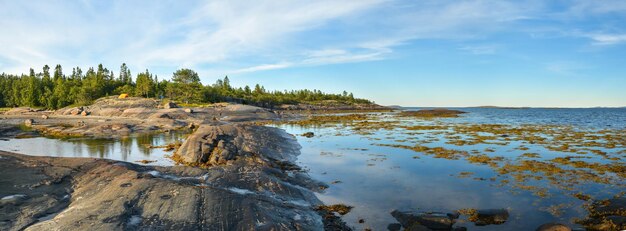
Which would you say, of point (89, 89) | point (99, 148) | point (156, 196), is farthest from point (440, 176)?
point (89, 89)

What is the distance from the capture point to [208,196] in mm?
13695

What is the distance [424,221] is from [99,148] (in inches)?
1285

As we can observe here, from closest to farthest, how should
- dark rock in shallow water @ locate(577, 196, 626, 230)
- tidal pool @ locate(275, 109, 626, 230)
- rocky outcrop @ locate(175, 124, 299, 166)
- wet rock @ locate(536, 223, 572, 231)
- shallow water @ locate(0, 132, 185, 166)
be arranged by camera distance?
wet rock @ locate(536, 223, 572, 231) < dark rock in shallow water @ locate(577, 196, 626, 230) < tidal pool @ locate(275, 109, 626, 230) < rocky outcrop @ locate(175, 124, 299, 166) < shallow water @ locate(0, 132, 185, 166)

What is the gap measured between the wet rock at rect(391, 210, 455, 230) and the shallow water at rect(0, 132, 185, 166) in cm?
1885

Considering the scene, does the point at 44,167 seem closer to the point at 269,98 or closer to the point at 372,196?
the point at 372,196

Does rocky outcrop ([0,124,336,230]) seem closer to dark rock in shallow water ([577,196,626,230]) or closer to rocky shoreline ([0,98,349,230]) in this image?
rocky shoreline ([0,98,349,230])

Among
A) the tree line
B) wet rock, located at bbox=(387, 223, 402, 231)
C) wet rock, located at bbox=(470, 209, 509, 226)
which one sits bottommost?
wet rock, located at bbox=(387, 223, 402, 231)

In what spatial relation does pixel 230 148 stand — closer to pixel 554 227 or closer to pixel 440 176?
pixel 440 176

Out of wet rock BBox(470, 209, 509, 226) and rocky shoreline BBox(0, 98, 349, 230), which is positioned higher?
rocky shoreline BBox(0, 98, 349, 230)

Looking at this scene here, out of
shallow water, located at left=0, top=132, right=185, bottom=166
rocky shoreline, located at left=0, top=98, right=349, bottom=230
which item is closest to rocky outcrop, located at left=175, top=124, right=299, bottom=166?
rocky shoreline, located at left=0, top=98, right=349, bottom=230

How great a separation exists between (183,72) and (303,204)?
470 ft

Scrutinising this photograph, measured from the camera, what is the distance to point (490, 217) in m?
14.3

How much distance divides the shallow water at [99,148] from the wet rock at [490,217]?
21.2m

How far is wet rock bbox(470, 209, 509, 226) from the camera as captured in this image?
13938 millimetres
